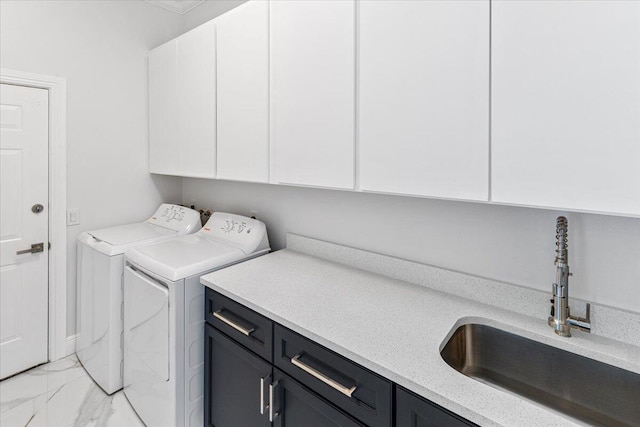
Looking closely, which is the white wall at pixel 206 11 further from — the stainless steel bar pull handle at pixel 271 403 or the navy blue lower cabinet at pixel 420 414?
the navy blue lower cabinet at pixel 420 414

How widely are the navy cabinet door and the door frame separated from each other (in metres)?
1.52

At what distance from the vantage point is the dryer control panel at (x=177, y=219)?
237 cm

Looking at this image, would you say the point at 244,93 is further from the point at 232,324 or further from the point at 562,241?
the point at 562,241

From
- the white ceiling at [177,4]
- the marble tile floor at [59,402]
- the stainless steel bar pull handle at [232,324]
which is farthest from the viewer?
the white ceiling at [177,4]

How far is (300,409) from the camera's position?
3.93ft

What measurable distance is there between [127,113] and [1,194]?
0.99 m

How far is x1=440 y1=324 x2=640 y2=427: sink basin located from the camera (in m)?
0.99

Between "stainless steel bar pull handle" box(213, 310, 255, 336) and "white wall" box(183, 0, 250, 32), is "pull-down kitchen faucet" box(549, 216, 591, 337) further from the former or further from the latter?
"white wall" box(183, 0, 250, 32)

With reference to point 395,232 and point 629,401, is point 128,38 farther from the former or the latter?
point 629,401

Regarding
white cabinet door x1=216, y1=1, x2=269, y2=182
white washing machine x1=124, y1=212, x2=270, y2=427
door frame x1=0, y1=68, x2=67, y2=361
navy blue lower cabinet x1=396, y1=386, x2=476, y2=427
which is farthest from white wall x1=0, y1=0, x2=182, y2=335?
navy blue lower cabinet x1=396, y1=386, x2=476, y2=427

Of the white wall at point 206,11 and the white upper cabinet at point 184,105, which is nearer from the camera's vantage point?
the white upper cabinet at point 184,105

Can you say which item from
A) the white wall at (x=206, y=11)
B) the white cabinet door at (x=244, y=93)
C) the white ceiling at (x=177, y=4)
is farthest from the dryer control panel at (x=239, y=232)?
the white ceiling at (x=177, y=4)

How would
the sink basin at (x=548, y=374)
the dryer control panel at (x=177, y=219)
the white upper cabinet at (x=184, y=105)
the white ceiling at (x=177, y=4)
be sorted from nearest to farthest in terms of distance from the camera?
the sink basin at (x=548, y=374)
the white upper cabinet at (x=184, y=105)
the dryer control panel at (x=177, y=219)
the white ceiling at (x=177, y=4)

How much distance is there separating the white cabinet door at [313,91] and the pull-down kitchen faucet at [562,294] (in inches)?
30.3
